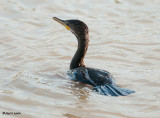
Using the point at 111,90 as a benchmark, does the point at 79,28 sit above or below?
above

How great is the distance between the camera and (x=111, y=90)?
6.50m

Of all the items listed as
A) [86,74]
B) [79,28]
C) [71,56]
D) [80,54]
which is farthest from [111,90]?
[71,56]

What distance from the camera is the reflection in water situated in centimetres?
608

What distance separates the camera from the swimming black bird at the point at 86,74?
6535mm

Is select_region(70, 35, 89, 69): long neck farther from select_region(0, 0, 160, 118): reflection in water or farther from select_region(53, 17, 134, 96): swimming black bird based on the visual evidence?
select_region(0, 0, 160, 118): reflection in water

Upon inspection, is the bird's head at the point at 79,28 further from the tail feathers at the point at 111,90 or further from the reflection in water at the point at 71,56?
the tail feathers at the point at 111,90

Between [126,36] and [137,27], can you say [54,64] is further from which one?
[137,27]

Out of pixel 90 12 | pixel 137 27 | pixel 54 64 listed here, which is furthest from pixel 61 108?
pixel 90 12

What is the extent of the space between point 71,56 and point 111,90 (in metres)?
2.22

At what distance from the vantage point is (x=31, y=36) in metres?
9.53

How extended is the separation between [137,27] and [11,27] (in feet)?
10.4

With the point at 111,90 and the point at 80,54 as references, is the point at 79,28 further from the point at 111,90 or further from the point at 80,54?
the point at 111,90

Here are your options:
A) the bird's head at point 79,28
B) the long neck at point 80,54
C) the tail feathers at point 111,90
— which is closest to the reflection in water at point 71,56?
the tail feathers at point 111,90

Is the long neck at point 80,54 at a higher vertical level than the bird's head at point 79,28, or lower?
lower
